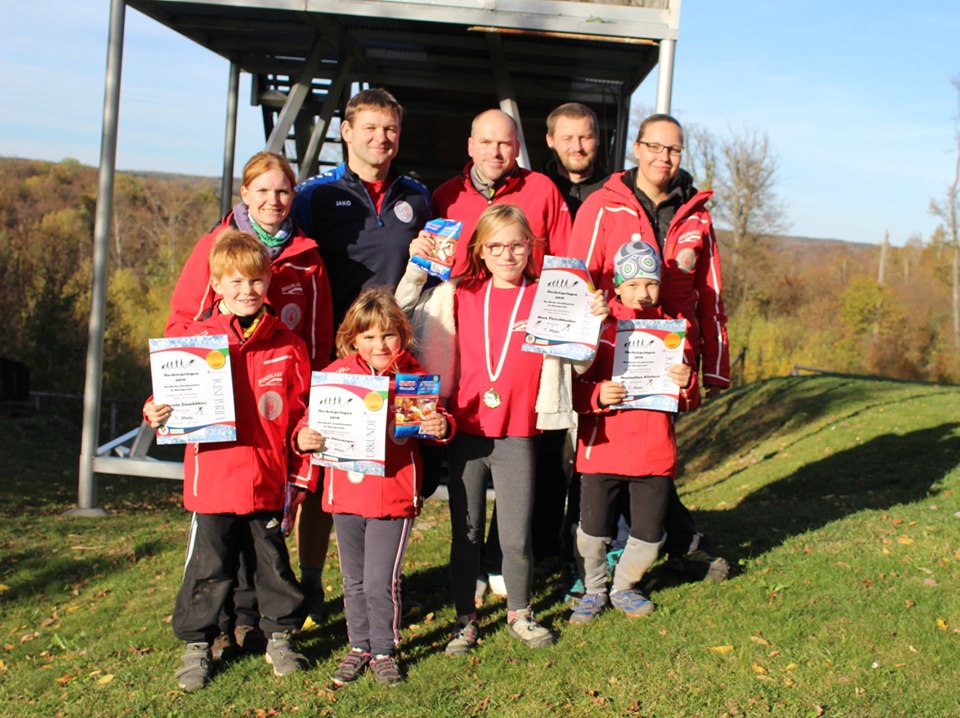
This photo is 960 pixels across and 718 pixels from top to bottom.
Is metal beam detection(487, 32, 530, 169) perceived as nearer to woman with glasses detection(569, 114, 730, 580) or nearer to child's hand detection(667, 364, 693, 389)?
woman with glasses detection(569, 114, 730, 580)

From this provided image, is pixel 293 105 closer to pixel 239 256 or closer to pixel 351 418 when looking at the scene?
pixel 239 256

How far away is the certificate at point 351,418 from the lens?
4.19 m

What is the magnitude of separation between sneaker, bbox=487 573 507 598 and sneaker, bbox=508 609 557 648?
61 centimetres

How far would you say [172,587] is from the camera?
6.37 metres

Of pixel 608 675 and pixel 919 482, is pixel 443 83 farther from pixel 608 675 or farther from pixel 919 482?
pixel 608 675

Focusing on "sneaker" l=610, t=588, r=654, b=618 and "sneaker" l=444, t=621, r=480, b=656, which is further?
"sneaker" l=610, t=588, r=654, b=618

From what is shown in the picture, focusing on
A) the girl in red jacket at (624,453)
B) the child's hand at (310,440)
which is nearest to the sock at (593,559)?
the girl in red jacket at (624,453)

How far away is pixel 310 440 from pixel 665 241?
85.5 inches

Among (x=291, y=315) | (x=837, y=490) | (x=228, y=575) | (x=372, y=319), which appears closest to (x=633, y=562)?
(x=372, y=319)

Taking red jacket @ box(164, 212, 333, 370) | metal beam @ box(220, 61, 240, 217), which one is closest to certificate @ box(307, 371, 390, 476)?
red jacket @ box(164, 212, 333, 370)

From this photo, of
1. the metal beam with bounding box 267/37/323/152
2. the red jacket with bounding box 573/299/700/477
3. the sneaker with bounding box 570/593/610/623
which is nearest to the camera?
the red jacket with bounding box 573/299/700/477

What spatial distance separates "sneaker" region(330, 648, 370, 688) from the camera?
4.30 m

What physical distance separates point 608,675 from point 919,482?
5.81 m

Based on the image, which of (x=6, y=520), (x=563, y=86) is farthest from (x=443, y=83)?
(x=6, y=520)
